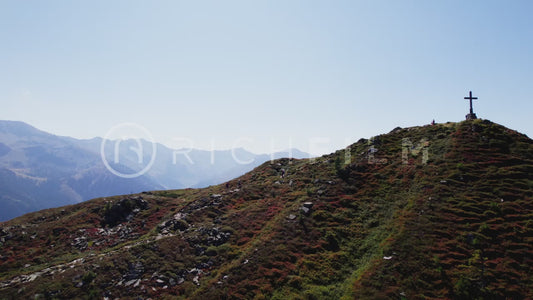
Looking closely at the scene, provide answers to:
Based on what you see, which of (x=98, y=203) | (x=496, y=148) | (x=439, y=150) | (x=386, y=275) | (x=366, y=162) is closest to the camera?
(x=386, y=275)

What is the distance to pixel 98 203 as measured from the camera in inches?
2633

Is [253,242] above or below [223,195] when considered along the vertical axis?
below

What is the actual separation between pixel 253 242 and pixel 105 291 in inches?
702

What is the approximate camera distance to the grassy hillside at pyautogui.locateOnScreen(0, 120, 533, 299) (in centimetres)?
2777

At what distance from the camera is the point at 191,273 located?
34344mm

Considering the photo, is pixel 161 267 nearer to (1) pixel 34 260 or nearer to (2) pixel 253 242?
(2) pixel 253 242

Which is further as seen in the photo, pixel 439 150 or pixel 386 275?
pixel 439 150

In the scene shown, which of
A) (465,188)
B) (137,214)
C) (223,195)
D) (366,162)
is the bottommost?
(137,214)

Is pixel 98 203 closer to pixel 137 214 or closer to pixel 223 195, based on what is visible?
pixel 137 214

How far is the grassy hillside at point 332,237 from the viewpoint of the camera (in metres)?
27.8

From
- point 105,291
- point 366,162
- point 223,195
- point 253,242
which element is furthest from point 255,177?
point 105,291

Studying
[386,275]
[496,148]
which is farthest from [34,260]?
[496,148]

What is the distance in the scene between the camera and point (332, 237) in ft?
120

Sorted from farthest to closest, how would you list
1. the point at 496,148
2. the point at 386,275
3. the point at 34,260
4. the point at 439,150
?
the point at 439,150 → the point at 496,148 → the point at 34,260 → the point at 386,275
